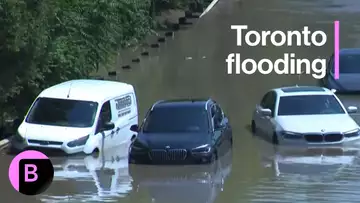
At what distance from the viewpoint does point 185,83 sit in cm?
3478

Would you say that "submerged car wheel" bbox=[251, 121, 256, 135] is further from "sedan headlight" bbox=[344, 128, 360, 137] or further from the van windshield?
the van windshield

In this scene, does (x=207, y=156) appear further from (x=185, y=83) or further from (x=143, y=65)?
(x=143, y=65)

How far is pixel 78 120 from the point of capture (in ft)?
67.9

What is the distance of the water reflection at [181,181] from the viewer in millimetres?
15617

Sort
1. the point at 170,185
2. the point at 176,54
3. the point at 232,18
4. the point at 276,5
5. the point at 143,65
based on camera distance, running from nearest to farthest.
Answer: the point at 170,185
the point at 143,65
the point at 176,54
the point at 232,18
the point at 276,5

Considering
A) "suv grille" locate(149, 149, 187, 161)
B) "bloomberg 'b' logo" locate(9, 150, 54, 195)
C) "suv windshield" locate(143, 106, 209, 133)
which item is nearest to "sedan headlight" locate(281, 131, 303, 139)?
"suv windshield" locate(143, 106, 209, 133)

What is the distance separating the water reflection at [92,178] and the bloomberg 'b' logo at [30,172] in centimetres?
658

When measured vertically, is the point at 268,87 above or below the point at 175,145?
below

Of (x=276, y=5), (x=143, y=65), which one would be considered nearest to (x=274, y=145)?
(x=143, y=65)

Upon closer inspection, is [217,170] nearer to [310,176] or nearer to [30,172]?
[310,176]

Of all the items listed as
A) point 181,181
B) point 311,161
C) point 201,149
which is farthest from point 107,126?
point 311,161

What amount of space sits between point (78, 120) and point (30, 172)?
12173 millimetres

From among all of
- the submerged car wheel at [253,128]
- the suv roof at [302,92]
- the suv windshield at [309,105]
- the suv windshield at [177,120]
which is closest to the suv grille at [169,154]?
the suv windshield at [177,120]

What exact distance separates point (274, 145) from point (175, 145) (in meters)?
3.87
